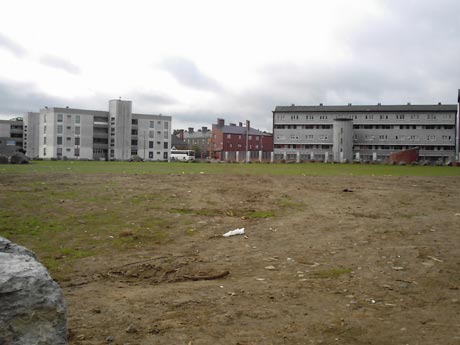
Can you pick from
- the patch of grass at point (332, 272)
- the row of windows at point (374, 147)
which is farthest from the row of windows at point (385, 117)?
the patch of grass at point (332, 272)

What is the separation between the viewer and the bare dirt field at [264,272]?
18.0 ft

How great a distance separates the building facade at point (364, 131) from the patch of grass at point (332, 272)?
296 feet

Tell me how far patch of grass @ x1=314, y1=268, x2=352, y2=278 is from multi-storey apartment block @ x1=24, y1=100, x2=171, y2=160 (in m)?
108

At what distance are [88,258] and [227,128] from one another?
126 metres

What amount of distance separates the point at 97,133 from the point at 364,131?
2575 inches

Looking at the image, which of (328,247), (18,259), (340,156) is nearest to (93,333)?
(18,259)

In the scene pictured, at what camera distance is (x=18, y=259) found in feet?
13.5

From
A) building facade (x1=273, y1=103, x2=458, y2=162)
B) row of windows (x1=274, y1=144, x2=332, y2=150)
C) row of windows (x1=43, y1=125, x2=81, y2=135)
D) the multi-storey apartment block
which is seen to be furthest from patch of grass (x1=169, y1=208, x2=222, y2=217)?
row of windows (x1=43, y1=125, x2=81, y2=135)

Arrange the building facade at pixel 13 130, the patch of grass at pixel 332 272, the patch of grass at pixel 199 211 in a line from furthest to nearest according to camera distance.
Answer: the building facade at pixel 13 130 → the patch of grass at pixel 199 211 → the patch of grass at pixel 332 272

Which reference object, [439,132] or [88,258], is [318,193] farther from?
[439,132]

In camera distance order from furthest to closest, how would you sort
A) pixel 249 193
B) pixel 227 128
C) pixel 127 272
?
pixel 227 128 → pixel 249 193 → pixel 127 272

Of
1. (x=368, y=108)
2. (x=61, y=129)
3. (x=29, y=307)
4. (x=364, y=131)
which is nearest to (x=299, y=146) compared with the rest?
(x=364, y=131)

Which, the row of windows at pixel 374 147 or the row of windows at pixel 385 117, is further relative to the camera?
the row of windows at pixel 374 147

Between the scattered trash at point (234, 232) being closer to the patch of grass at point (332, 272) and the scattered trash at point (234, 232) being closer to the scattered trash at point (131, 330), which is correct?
the patch of grass at point (332, 272)
